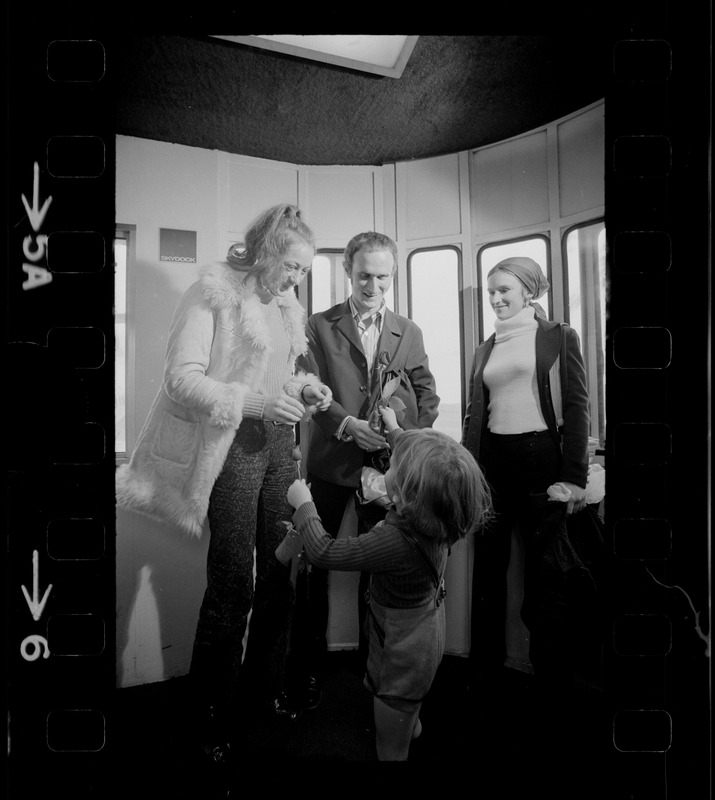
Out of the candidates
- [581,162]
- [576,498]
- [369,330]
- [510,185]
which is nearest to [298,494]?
[369,330]

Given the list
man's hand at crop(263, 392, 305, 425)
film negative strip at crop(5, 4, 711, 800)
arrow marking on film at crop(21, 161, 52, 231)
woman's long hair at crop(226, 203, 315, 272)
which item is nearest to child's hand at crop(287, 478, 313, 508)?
man's hand at crop(263, 392, 305, 425)

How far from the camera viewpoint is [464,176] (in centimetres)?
112

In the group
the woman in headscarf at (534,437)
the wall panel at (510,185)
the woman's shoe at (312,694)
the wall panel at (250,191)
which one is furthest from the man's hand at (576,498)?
the wall panel at (250,191)

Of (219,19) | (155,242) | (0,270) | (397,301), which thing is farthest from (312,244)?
(0,270)

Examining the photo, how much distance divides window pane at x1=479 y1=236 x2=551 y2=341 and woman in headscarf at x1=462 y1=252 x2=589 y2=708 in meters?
0.01

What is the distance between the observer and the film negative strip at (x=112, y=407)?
0.98m

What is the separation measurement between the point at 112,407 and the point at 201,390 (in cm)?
18

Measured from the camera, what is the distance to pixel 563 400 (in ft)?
3.59

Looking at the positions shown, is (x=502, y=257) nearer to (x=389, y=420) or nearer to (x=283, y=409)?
(x=389, y=420)

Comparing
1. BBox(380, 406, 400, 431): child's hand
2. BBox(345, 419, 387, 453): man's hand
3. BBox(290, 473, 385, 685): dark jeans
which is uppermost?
BBox(380, 406, 400, 431): child's hand

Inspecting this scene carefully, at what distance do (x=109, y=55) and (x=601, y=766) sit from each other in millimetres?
1857

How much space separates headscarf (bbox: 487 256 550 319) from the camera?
110 centimetres

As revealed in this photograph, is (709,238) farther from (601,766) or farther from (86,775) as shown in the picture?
(86,775)

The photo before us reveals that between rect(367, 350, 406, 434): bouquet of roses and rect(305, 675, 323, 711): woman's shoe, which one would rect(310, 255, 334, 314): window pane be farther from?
rect(305, 675, 323, 711): woman's shoe
